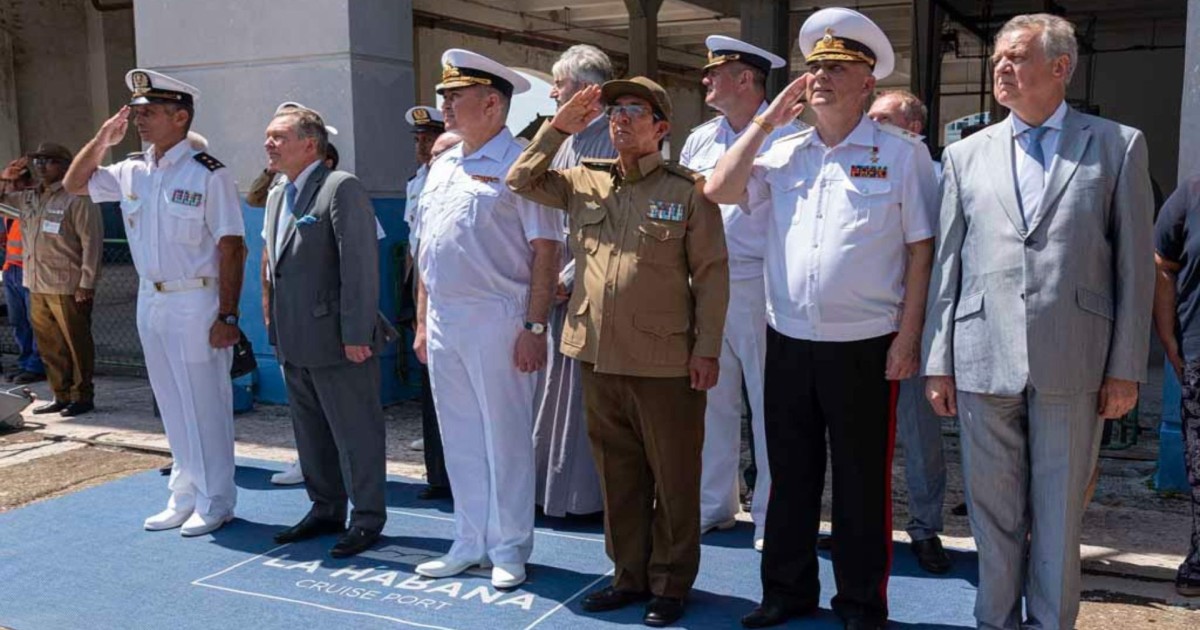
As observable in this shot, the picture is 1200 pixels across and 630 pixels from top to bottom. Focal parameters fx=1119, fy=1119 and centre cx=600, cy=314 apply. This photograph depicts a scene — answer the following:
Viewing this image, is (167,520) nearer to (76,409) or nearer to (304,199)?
(304,199)

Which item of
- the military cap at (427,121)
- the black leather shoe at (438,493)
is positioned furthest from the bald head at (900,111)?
the black leather shoe at (438,493)

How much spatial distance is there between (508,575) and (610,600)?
444mm

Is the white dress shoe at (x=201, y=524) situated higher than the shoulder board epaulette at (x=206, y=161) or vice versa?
the shoulder board epaulette at (x=206, y=161)

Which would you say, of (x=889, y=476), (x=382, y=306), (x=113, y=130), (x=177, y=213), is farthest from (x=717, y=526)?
(x=382, y=306)

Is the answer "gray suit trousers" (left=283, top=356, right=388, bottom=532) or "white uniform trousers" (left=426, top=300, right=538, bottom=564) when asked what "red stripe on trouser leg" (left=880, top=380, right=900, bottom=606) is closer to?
"white uniform trousers" (left=426, top=300, right=538, bottom=564)

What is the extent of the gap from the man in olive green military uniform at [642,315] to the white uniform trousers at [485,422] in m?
0.35

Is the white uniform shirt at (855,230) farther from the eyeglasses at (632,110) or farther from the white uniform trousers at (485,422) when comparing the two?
the white uniform trousers at (485,422)

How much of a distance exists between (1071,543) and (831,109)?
4.74 feet

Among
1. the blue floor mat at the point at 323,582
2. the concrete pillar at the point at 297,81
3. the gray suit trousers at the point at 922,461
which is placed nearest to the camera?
the blue floor mat at the point at 323,582

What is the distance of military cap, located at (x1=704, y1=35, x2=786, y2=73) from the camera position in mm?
4184

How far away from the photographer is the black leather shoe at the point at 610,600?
3838 millimetres

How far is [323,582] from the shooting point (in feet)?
13.8

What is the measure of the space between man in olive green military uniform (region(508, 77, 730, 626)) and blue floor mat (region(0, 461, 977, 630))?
13.0 inches

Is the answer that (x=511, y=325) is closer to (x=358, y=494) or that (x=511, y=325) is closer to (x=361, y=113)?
(x=358, y=494)
